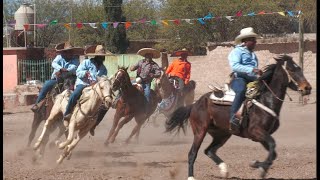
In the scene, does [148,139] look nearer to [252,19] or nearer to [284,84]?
[284,84]

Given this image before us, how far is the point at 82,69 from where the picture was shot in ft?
37.2

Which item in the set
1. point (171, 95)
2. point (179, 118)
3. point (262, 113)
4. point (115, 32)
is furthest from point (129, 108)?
point (115, 32)

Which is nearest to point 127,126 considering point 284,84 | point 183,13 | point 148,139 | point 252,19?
point 148,139

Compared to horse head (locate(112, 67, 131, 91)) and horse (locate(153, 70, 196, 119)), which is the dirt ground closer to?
horse (locate(153, 70, 196, 119))

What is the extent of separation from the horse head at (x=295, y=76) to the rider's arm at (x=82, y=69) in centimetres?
385

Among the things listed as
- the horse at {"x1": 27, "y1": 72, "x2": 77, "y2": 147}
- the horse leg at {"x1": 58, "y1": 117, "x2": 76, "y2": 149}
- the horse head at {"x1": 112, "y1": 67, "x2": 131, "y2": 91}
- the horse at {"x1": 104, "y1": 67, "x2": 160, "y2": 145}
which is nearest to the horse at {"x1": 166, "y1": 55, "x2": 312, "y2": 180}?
the horse leg at {"x1": 58, "y1": 117, "x2": 76, "y2": 149}

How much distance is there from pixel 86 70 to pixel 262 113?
12.6ft

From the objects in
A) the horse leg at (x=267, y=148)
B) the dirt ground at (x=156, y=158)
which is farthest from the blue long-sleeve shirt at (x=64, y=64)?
the horse leg at (x=267, y=148)

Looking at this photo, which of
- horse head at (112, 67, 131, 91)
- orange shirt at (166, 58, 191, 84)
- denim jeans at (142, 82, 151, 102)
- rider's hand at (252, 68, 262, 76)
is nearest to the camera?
rider's hand at (252, 68, 262, 76)

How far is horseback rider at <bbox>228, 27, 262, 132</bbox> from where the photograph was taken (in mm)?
8766

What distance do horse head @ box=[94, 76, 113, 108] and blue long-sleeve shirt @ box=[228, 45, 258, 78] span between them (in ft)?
7.94

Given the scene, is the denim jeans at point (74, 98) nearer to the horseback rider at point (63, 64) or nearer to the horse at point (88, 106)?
the horse at point (88, 106)

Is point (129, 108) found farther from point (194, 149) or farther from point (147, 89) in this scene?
A: point (194, 149)

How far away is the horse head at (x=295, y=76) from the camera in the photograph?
829 cm
